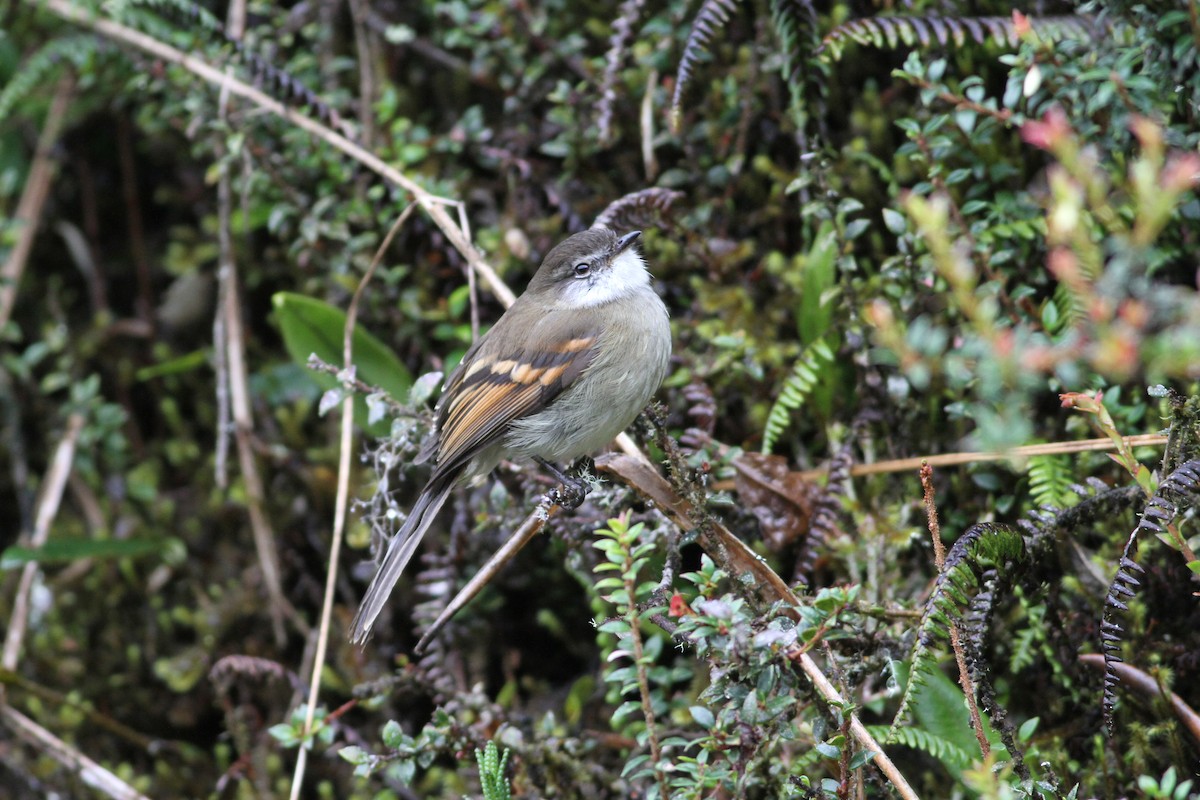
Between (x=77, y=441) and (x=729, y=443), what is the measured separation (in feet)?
9.83

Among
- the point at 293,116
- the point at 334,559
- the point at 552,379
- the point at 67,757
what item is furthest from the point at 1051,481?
the point at 67,757

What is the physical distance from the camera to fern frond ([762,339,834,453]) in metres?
3.39

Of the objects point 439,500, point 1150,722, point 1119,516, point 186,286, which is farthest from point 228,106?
point 1150,722

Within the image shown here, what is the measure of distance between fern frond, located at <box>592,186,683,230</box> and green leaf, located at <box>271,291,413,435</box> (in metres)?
0.94

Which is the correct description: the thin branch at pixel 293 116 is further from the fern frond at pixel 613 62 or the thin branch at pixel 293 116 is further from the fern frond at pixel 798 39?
the fern frond at pixel 798 39

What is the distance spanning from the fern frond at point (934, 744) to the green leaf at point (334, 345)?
78.7 inches

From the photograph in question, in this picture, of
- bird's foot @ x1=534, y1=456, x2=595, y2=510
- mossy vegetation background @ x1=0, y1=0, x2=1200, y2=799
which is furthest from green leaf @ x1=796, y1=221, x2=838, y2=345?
bird's foot @ x1=534, y1=456, x2=595, y2=510

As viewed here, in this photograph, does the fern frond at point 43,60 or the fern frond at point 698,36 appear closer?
the fern frond at point 698,36

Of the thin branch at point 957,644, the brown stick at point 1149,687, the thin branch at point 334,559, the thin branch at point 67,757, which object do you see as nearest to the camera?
the thin branch at point 957,644

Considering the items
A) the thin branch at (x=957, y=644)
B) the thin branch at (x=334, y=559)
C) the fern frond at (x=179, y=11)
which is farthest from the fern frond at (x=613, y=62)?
the thin branch at (x=957, y=644)

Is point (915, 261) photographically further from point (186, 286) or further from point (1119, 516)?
point (186, 286)

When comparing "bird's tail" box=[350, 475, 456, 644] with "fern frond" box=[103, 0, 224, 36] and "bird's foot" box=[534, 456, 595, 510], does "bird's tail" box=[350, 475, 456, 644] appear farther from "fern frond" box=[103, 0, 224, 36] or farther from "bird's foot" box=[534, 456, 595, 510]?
"fern frond" box=[103, 0, 224, 36]

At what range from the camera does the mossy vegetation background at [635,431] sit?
2.64 metres

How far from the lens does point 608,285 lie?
3.60 metres
